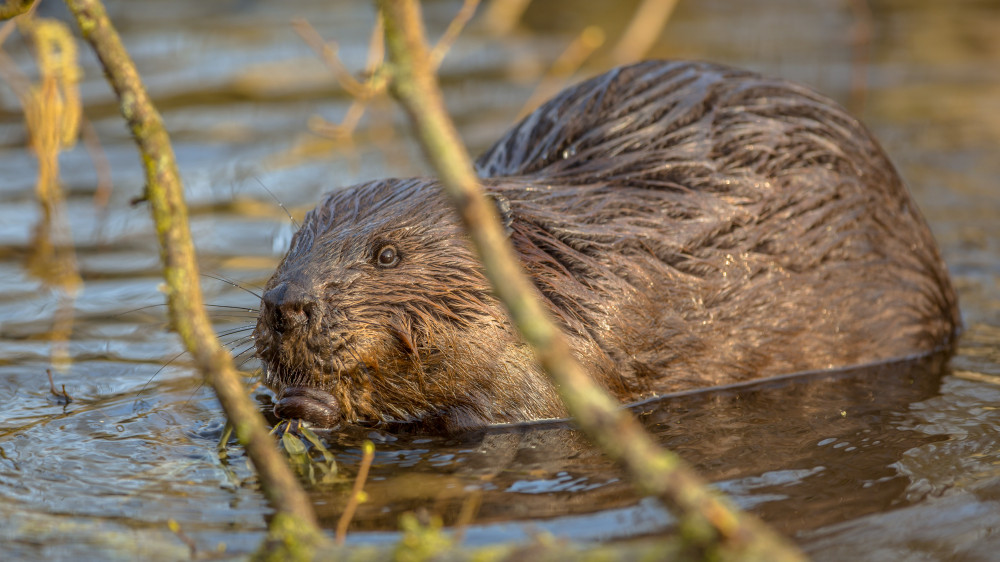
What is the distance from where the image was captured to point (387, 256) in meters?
3.90

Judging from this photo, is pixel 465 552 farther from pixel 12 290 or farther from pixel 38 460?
pixel 12 290

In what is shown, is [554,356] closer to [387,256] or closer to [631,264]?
[387,256]

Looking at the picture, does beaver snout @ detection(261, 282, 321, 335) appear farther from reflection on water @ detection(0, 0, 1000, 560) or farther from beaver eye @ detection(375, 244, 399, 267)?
reflection on water @ detection(0, 0, 1000, 560)

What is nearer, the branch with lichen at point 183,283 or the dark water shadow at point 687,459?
the branch with lichen at point 183,283

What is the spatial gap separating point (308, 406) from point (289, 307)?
0.32 meters

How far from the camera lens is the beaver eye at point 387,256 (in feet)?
12.8

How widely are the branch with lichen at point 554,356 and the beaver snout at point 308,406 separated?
1.91 meters

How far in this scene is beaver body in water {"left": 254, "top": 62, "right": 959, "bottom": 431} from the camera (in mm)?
3811

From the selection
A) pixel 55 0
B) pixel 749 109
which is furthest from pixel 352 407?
pixel 55 0

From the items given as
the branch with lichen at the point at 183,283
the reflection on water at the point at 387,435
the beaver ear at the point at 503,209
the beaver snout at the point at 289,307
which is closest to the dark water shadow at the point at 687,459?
the reflection on water at the point at 387,435

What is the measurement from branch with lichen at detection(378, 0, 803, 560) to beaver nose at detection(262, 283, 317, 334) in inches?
68.5

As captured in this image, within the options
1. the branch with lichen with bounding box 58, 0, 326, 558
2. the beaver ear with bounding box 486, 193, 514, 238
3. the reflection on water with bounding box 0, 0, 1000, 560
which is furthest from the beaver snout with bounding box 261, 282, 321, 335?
the branch with lichen with bounding box 58, 0, 326, 558

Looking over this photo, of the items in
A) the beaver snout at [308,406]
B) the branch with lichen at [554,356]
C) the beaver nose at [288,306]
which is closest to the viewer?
the branch with lichen at [554,356]

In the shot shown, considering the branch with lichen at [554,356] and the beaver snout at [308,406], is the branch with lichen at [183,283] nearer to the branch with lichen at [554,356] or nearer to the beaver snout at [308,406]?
the branch with lichen at [554,356]
